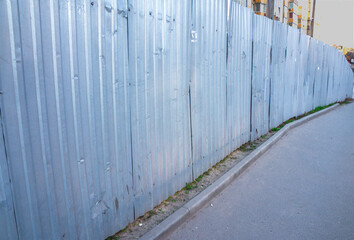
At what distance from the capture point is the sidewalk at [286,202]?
3.14 meters

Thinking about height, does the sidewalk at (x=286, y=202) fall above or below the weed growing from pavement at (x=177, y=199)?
below

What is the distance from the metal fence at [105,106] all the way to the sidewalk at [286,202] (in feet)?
2.21

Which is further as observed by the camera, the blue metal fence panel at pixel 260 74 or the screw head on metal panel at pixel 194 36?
the blue metal fence panel at pixel 260 74

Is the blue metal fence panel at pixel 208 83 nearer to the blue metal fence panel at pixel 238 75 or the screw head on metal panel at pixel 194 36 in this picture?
the screw head on metal panel at pixel 194 36

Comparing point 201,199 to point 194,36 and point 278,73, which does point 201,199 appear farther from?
point 278,73

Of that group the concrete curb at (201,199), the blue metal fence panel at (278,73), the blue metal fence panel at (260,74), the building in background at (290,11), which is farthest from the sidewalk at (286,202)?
the building in background at (290,11)

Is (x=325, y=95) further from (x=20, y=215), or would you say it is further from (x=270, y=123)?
(x=20, y=215)

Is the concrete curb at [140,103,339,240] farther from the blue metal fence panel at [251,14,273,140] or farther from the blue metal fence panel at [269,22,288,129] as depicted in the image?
the blue metal fence panel at [269,22,288,129]

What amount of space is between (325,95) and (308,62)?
164 inches

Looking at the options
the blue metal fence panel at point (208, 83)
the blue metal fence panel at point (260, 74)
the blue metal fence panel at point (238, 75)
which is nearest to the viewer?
the blue metal fence panel at point (208, 83)

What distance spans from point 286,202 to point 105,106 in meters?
2.89

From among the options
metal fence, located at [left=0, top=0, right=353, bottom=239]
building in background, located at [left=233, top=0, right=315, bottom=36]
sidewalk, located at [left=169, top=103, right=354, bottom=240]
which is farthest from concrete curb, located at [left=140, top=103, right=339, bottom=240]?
building in background, located at [left=233, top=0, right=315, bottom=36]

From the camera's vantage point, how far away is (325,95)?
1329 centimetres

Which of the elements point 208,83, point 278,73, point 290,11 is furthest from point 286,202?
point 290,11
